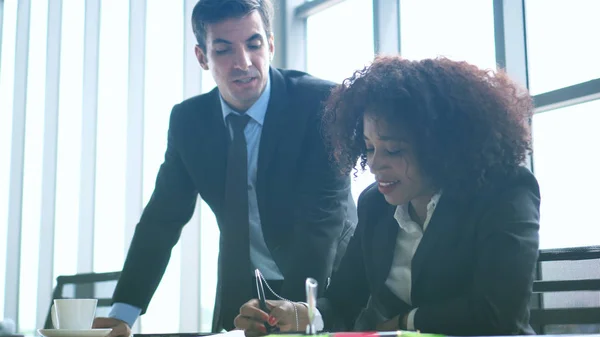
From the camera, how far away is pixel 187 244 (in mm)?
3936

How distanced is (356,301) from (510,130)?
0.51 metres

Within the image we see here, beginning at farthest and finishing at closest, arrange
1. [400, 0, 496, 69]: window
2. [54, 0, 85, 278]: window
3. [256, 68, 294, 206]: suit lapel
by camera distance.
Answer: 1. [54, 0, 85, 278]: window
2. [400, 0, 496, 69]: window
3. [256, 68, 294, 206]: suit lapel

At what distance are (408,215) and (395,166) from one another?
0.16m

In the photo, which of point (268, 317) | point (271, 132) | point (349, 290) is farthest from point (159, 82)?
point (268, 317)

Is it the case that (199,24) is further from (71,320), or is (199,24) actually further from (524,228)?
(524,228)

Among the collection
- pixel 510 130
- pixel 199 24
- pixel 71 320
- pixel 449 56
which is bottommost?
pixel 71 320

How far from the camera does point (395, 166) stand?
61.3 inches

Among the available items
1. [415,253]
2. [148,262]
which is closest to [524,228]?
[415,253]

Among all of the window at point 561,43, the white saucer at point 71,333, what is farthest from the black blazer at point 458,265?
the window at point 561,43

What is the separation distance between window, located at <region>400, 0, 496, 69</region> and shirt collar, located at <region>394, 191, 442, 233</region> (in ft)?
4.25

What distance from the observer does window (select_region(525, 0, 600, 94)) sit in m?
2.60

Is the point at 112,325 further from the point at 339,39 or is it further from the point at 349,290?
the point at 339,39

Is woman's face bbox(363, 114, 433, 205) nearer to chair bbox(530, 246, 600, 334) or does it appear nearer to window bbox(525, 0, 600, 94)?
chair bbox(530, 246, 600, 334)

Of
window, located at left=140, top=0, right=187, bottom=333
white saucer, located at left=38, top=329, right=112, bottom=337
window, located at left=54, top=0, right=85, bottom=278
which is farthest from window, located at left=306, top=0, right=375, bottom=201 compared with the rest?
white saucer, located at left=38, top=329, right=112, bottom=337
